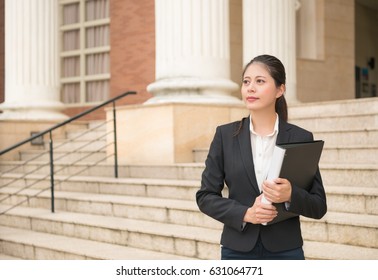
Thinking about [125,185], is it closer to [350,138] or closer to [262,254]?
[350,138]

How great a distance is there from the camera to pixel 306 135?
247 centimetres

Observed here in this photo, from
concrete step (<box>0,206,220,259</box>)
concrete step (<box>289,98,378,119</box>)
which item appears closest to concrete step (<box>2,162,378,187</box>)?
concrete step (<box>0,206,220,259</box>)

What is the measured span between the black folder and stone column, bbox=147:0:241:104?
5725mm

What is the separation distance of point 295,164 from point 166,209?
4.26 m

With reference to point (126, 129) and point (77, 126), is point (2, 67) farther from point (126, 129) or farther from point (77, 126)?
point (126, 129)

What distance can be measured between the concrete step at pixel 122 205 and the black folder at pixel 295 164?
3543 millimetres

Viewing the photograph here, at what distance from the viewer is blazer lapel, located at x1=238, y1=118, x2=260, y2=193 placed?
2.44 metres

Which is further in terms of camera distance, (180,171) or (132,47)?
(132,47)

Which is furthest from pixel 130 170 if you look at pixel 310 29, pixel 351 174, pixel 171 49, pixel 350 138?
pixel 310 29

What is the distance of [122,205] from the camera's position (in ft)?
23.0

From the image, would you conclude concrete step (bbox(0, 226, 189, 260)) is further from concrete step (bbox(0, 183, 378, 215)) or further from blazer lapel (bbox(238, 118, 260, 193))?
blazer lapel (bbox(238, 118, 260, 193))

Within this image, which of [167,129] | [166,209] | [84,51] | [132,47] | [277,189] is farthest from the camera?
[84,51]

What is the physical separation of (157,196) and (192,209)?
113 centimetres
